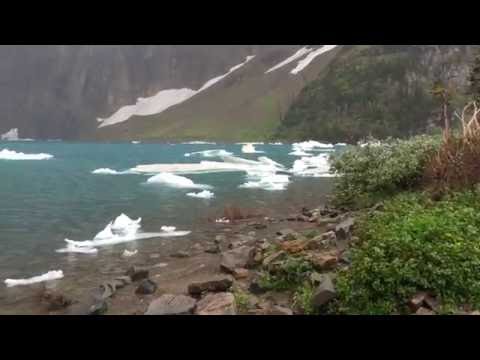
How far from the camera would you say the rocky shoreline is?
28.5ft

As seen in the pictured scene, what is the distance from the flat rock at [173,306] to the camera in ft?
28.6

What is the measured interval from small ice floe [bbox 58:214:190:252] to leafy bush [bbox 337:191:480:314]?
34.4 ft

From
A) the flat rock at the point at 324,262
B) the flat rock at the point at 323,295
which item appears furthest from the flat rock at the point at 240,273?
the flat rock at the point at 323,295

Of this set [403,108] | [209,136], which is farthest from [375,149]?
[209,136]

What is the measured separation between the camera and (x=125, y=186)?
117ft

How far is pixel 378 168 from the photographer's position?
16.5 m

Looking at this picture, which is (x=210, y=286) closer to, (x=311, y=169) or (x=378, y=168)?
(x=378, y=168)

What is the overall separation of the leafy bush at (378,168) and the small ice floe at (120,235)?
6.24m

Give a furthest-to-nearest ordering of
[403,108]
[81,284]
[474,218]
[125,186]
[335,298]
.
Answer: [403,108] < [125,186] < [81,284] < [474,218] < [335,298]

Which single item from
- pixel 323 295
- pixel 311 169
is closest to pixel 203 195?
pixel 311 169

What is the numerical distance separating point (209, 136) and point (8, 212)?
157 m

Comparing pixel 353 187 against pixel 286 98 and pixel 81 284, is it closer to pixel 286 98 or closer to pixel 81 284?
pixel 81 284

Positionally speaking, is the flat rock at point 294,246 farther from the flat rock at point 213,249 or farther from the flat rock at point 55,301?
the flat rock at point 55,301

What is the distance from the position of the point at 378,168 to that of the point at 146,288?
907 centimetres
